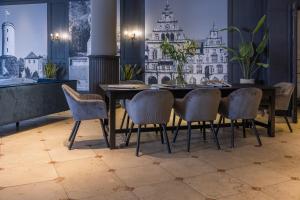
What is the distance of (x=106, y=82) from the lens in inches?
250

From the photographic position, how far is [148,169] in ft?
12.0

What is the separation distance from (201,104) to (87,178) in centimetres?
186

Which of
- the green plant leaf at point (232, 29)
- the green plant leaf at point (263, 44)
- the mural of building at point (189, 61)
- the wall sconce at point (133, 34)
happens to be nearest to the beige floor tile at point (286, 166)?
the green plant leaf at point (263, 44)

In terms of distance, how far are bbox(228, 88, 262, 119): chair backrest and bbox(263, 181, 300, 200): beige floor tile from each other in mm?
1617

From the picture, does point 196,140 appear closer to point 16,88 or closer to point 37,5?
point 16,88

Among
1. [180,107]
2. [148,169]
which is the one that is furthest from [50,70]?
[148,169]

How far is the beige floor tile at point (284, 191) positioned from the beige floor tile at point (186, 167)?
0.72 m

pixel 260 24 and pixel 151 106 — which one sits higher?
pixel 260 24

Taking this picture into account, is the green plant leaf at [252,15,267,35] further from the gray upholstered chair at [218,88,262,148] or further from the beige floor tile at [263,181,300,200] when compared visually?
the beige floor tile at [263,181,300,200]

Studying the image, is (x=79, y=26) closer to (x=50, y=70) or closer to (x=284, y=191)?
(x=50, y=70)

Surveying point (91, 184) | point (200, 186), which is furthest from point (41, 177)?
point (200, 186)

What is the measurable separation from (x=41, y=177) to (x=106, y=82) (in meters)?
3.19

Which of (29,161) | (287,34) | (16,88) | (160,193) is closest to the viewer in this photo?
(160,193)

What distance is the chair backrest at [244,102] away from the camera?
4617 millimetres
